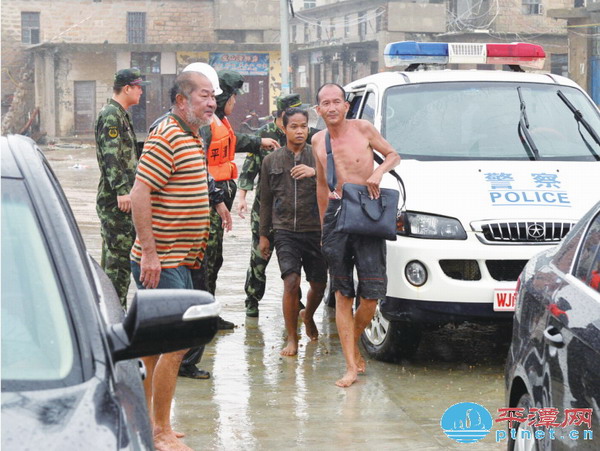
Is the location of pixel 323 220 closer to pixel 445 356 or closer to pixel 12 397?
pixel 445 356

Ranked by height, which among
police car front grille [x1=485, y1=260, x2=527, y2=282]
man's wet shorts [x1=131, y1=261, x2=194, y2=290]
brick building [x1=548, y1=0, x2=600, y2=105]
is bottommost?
police car front grille [x1=485, y1=260, x2=527, y2=282]

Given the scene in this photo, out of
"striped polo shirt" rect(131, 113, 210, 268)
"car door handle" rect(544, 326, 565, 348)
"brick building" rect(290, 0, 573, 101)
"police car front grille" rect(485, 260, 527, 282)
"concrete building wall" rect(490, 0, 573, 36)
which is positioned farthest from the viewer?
"concrete building wall" rect(490, 0, 573, 36)

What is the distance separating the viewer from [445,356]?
26.6 ft

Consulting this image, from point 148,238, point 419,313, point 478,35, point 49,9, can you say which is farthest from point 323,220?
point 49,9

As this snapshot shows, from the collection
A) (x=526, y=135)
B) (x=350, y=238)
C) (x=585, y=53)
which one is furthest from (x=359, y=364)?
A: (x=585, y=53)

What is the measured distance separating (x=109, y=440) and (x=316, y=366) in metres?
5.12

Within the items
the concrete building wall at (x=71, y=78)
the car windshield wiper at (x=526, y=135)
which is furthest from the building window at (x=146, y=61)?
the car windshield wiper at (x=526, y=135)

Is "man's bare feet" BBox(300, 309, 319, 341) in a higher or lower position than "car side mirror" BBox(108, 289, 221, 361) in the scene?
lower

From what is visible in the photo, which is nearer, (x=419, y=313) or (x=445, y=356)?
(x=419, y=313)

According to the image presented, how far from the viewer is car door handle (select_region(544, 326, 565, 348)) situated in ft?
12.8

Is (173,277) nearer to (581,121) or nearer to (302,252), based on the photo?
(302,252)

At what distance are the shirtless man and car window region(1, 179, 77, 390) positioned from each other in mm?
4051

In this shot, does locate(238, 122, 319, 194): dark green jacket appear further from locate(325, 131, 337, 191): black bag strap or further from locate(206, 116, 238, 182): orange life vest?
locate(325, 131, 337, 191): black bag strap

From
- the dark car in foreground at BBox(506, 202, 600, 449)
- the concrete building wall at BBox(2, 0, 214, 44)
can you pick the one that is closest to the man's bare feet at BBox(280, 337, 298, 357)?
the dark car in foreground at BBox(506, 202, 600, 449)
